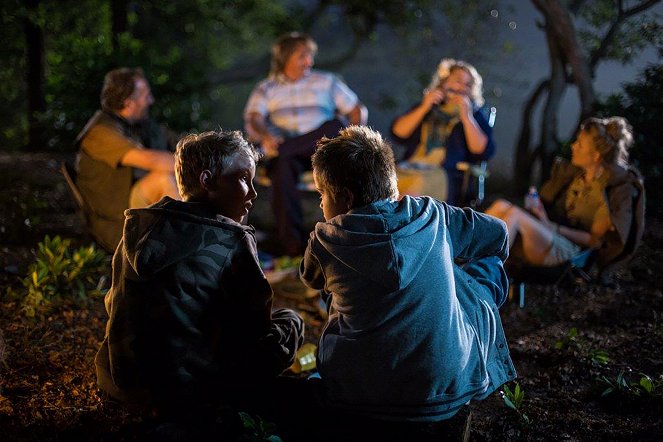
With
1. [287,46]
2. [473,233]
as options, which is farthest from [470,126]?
[473,233]

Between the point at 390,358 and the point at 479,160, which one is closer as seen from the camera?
the point at 390,358

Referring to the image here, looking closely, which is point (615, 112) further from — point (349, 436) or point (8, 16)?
point (8, 16)

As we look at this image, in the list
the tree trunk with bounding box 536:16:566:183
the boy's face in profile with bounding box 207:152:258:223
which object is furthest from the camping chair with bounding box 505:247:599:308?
the tree trunk with bounding box 536:16:566:183

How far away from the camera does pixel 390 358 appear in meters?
2.04

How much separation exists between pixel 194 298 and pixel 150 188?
6.53ft

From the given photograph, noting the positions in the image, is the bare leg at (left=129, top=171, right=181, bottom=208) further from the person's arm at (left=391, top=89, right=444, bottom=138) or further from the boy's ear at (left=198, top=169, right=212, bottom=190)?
the person's arm at (left=391, top=89, right=444, bottom=138)

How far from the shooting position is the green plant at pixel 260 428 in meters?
2.19

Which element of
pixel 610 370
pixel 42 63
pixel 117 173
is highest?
pixel 42 63

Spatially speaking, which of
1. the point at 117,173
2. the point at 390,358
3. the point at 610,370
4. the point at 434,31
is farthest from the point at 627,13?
the point at 390,358

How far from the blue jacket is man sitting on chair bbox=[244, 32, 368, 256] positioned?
2.71 meters

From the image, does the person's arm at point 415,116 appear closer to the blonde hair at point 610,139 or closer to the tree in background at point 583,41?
the blonde hair at point 610,139

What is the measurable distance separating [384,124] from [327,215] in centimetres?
1394

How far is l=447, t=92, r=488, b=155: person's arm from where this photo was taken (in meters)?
4.84

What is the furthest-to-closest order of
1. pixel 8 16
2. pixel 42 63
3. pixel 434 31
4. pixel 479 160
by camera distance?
pixel 434 31 → pixel 42 63 → pixel 8 16 → pixel 479 160
